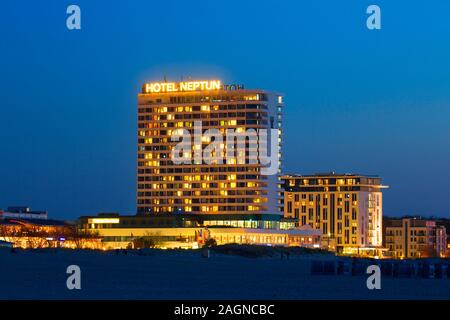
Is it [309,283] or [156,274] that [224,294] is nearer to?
[309,283]

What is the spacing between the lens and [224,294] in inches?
2066

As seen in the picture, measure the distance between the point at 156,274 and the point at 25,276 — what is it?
521 inches

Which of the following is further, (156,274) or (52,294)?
(156,274)

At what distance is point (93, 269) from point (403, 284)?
64.4 ft

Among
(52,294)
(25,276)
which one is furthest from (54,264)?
(52,294)
